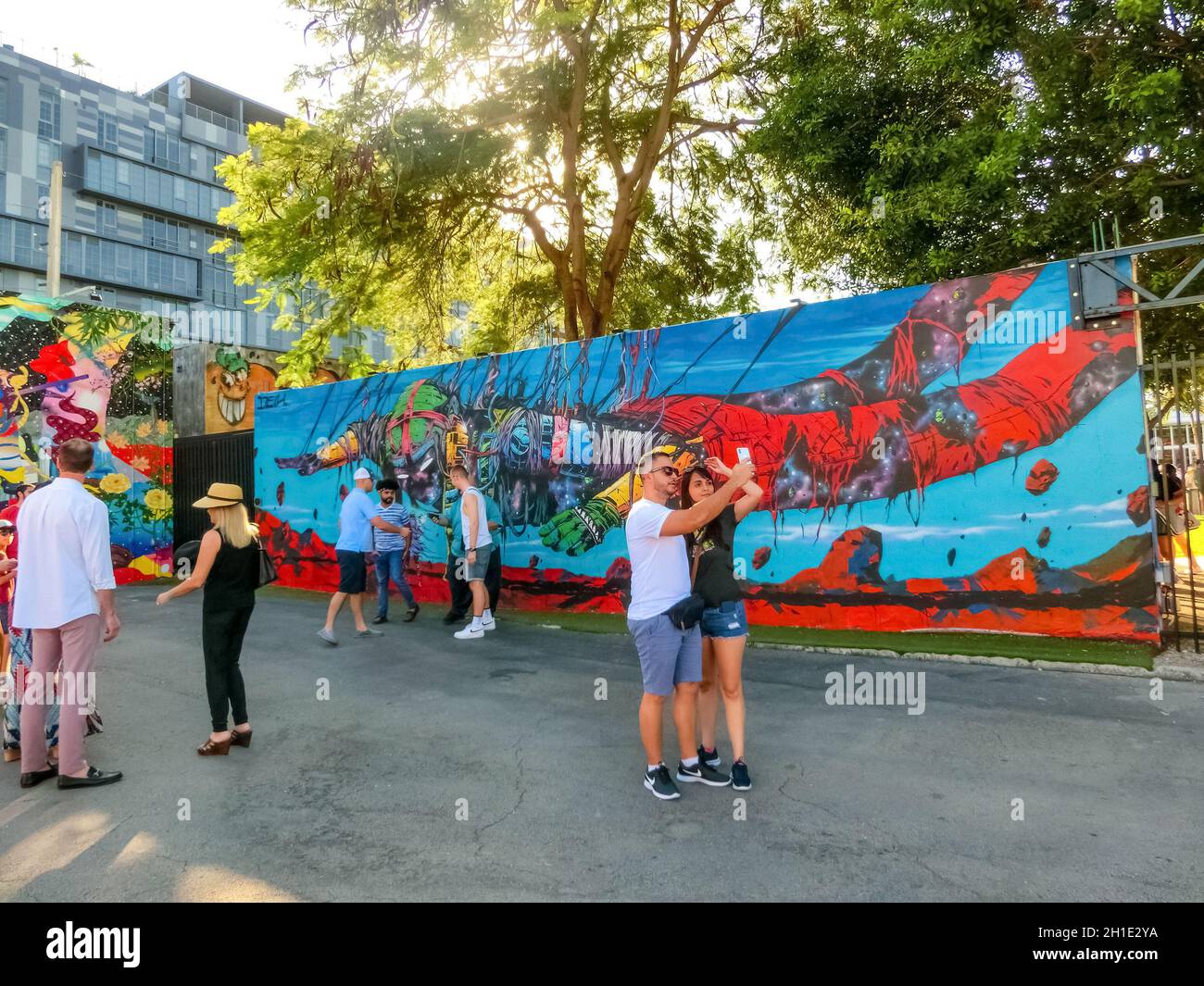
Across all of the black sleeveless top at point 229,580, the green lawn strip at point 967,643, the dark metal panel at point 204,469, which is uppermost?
the dark metal panel at point 204,469

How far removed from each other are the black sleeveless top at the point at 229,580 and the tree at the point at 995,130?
791 cm

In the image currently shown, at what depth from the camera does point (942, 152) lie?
8.61 metres

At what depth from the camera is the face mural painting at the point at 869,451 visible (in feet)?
21.5

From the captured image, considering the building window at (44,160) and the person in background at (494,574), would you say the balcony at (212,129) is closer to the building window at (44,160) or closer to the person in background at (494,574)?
the building window at (44,160)

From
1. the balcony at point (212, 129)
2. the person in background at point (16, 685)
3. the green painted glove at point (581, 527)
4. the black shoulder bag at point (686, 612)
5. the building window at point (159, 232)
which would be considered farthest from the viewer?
the balcony at point (212, 129)

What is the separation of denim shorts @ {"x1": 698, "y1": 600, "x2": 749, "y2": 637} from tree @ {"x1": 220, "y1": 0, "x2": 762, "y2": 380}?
29.0 feet

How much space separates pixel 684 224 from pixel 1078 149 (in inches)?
355

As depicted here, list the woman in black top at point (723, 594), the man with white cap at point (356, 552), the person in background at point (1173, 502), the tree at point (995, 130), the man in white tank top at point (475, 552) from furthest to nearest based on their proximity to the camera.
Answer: the man in white tank top at point (475, 552) < the man with white cap at point (356, 552) < the person in background at point (1173, 502) < the tree at point (995, 130) < the woman in black top at point (723, 594)

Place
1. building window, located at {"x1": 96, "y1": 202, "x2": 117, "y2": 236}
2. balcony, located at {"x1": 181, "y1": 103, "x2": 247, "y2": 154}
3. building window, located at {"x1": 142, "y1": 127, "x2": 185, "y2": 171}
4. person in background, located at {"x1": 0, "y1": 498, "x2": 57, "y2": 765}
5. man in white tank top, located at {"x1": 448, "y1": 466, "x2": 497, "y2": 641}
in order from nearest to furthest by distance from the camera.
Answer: person in background, located at {"x1": 0, "y1": 498, "x2": 57, "y2": 765}, man in white tank top, located at {"x1": 448, "y1": 466, "x2": 497, "y2": 641}, building window, located at {"x1": 96, "y1": 202, "x2": 117, "y2": 236}, building window, located at {"x1": 142, "y1": 127, "x2": 185, "y2": 171}, balcony, located at {"x1": 181, "y1": 103, "x2": 247, "y2": 154}

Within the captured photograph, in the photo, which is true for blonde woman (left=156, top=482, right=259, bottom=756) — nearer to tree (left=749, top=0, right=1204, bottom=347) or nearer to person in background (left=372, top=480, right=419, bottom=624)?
person in background (left=372, top=480, right=419, bottom=624)

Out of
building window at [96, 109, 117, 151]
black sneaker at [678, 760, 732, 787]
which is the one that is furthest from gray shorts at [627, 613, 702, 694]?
building window at [96, 109, 117, 151]

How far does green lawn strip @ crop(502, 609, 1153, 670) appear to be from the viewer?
6.12 metres

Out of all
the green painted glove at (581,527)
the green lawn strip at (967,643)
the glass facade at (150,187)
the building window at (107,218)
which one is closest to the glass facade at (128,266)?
the building window at (107,218)

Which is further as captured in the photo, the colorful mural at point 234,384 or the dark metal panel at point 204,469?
the colorful mural at point 234,384
